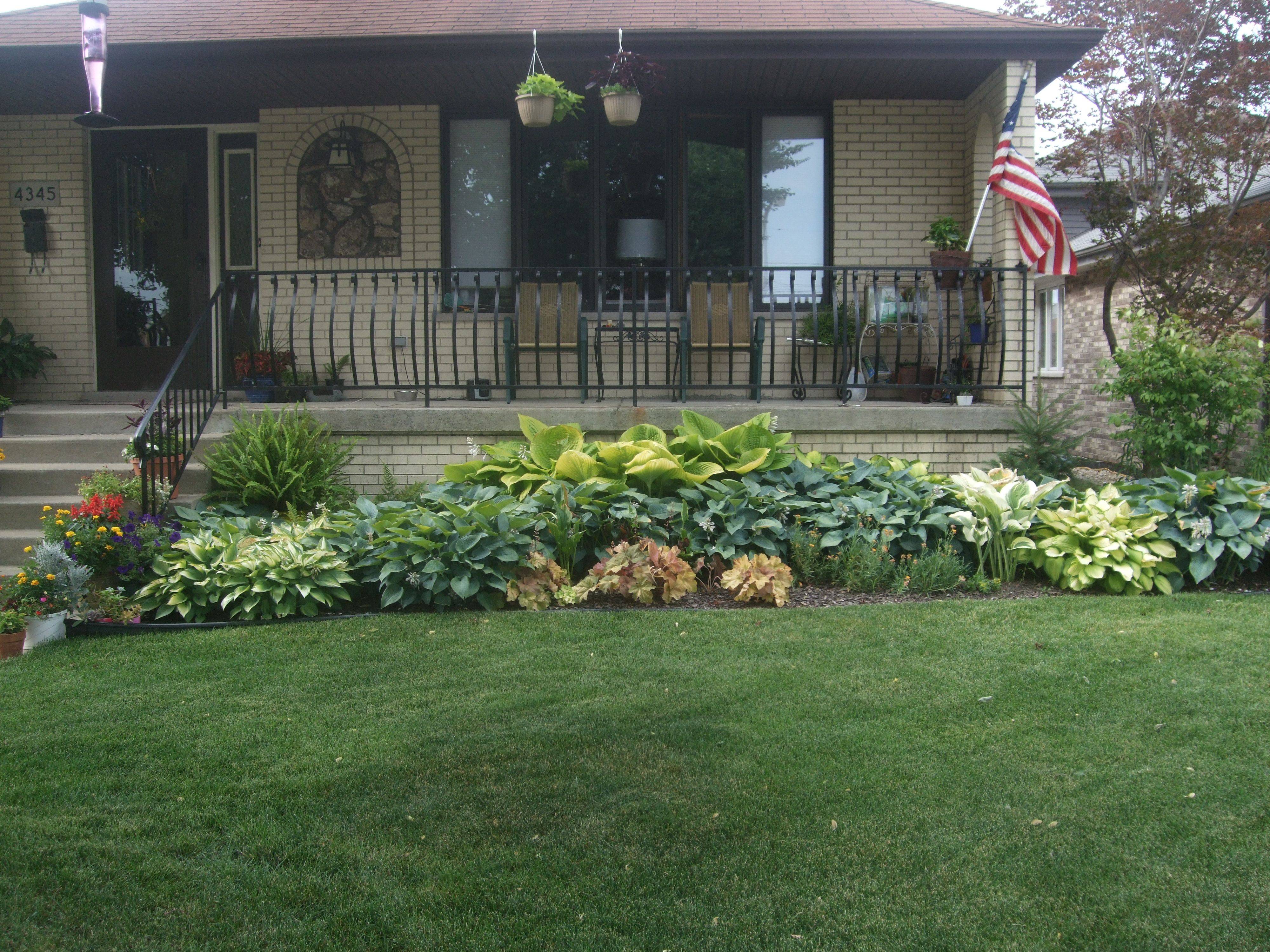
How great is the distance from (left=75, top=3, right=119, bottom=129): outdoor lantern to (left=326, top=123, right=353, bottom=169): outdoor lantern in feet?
8.58

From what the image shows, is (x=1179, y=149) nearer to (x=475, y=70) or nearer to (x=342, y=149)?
(x=475, y=70)

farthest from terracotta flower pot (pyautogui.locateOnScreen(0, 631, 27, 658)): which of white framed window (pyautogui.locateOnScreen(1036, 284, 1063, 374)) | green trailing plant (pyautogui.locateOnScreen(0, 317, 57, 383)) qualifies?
white framed window (pyautogui.locateOnScreen(1036, 284, 1063, 374))

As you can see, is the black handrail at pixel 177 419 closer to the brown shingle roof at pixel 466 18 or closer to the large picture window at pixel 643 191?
the brown shingle roof at pixel 466 18

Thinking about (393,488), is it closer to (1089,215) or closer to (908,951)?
(908,951)

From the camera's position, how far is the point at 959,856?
2.56m

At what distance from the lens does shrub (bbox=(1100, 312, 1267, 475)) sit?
242 inches

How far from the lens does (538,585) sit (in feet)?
16.0

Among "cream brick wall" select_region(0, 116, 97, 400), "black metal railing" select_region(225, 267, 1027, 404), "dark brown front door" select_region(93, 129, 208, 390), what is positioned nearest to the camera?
"black metal railing" select_region(225, 267, 1027, 404)

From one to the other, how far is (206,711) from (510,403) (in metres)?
3.61

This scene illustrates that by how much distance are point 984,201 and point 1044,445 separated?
6.69 ft

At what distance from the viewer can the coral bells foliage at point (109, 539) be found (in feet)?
16.0

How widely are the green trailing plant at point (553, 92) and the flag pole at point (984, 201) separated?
3.00m

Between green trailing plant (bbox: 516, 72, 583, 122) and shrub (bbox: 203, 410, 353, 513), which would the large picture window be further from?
shrub (bbox: 203, 410, 353, 513)

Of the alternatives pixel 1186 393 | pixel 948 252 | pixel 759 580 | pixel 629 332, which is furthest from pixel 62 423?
pixel 1186 393
